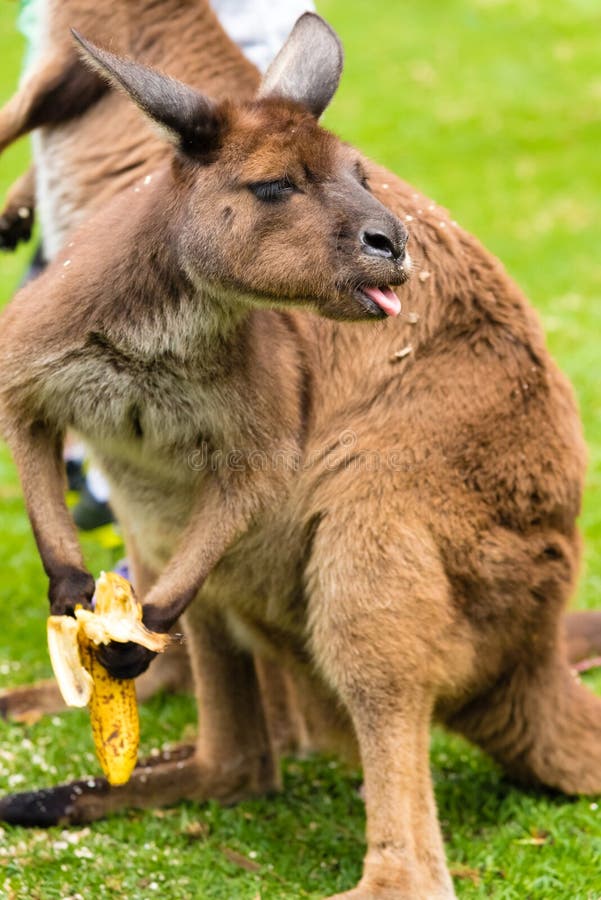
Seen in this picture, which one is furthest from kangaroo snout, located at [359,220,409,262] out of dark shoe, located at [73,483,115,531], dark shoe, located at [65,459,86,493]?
dark shoe, located at [65,459,86,493]

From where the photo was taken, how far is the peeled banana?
3.30m

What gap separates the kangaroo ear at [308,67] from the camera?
3.46 m

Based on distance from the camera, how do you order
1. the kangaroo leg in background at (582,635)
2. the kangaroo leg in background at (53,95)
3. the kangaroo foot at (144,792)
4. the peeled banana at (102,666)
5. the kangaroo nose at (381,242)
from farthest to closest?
the kangaroo leg in background at (582,635) → the kangaroo leg in background at (53,95) → the kangaroo foot at (144,792) → the peeled banana at (102,666) → the kangaroo nose at (381,242)

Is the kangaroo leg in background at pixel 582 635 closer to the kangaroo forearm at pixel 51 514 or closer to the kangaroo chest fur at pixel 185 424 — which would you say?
the kangaroo chest fur at pixel 185 424

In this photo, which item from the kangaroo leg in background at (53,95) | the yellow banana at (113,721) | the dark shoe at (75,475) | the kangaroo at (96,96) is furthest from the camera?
the dark shoe at (75,475)

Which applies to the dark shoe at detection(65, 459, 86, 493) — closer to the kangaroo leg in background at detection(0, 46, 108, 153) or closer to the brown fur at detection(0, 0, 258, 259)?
the brown fur at detection(0, 0, 258, 259)

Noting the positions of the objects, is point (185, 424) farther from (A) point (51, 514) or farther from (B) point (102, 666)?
(B) point (102, 666)

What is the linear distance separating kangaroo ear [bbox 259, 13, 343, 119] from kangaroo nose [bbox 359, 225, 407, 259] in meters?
0.45

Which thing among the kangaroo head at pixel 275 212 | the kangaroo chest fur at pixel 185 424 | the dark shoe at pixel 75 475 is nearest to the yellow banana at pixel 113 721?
the kangaroo chest fur at pixel 185 424

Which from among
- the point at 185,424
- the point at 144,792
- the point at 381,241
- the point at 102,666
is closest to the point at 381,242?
the point at 381,241

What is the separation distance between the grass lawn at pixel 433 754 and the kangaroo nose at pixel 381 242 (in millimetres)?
1734

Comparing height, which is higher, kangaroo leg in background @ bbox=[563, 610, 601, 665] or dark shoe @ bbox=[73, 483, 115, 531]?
dark shoe @ bbox=[73, 483, 115, 531]

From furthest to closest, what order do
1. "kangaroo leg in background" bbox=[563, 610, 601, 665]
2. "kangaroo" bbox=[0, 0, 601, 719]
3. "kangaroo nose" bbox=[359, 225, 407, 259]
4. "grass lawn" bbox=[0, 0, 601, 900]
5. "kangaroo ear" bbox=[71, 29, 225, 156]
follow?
"kangaroo leg in background" bbox=[563, 610, 601, 665] < "kangaroo" bbox=[0, 0, 601, 719] < "grass lawn" bbox=[0, 0, 601, 900] < "kangaroo nose" bbox=[359, 225, 407, 259] < "kangaroo ear" bbox=[71, 29, 225, 156]

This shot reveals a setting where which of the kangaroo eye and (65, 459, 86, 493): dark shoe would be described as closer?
the kangaroo eye
